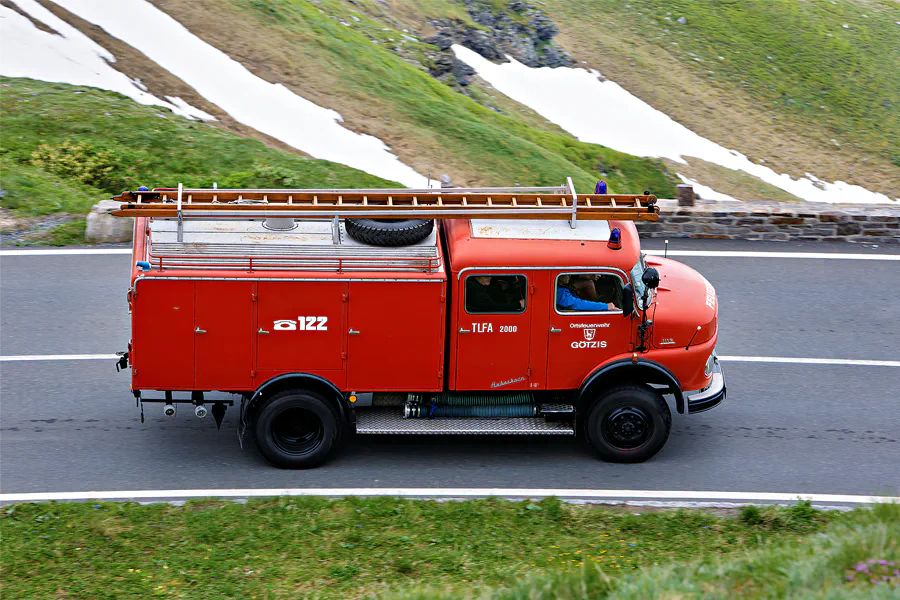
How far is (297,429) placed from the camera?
1066 centimetres

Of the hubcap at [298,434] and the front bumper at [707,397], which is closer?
the hubcap at [298,434]

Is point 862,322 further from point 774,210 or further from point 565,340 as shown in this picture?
point 565,340

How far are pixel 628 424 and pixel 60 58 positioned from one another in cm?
2448

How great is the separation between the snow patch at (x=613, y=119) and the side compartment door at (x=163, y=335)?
36.4m

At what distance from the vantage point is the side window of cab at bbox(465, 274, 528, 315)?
10.2 metres

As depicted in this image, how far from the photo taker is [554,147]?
38.0m

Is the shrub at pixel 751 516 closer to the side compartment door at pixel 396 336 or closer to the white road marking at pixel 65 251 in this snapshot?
the side compartment door at pixel 396 336

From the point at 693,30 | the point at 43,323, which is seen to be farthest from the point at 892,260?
the point at 693,30

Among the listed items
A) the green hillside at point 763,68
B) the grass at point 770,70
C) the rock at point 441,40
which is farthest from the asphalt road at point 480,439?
the grass at point 770,70

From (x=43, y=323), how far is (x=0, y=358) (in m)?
1.12

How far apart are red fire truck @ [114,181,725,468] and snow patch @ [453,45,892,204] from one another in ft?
114

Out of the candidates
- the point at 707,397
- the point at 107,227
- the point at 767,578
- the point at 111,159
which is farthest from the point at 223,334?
the point at 111,159

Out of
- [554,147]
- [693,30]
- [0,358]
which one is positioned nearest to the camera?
[0,358]

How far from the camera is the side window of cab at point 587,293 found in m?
10.3
